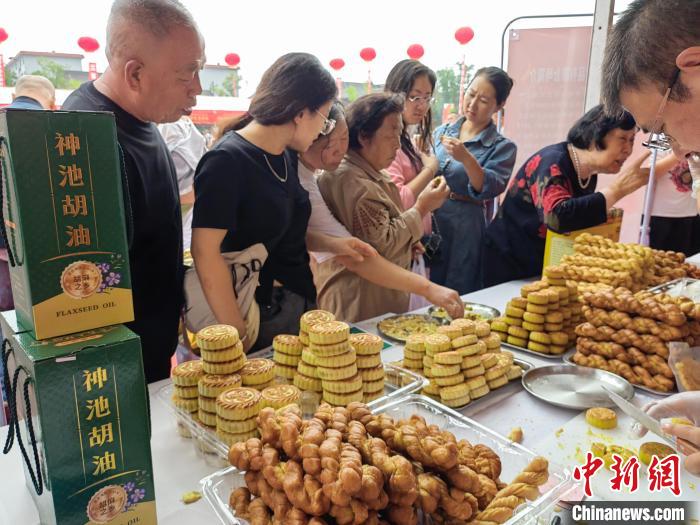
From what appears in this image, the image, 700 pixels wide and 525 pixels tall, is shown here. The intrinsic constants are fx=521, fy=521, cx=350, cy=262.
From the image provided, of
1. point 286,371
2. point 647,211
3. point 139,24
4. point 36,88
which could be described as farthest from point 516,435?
point 647,211

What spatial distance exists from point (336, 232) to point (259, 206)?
0.56 m

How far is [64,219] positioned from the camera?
974 millimetres

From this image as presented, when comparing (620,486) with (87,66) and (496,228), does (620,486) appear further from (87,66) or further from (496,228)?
(87,66)

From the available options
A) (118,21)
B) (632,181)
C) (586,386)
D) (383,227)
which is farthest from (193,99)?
(632,181)

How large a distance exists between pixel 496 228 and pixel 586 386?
168 cm

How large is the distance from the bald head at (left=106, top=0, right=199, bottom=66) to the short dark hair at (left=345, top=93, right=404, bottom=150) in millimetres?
1006

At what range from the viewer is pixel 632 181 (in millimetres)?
3000

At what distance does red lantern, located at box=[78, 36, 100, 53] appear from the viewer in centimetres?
380

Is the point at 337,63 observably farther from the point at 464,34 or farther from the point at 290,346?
the point at 290,346

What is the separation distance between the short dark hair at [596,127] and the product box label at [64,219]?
2606mm

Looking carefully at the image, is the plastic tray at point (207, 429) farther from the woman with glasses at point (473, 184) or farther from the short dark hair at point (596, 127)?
the woman with glasses at point (473, 184)

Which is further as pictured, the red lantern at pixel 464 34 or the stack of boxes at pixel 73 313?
the red lantern at pixel 464 34

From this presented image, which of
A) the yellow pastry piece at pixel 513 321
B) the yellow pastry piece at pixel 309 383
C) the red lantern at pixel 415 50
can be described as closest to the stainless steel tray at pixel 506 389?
the yellow pastry piece at pixel 513 321

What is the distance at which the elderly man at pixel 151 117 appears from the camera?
70.1 inches
